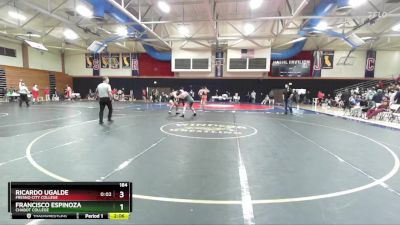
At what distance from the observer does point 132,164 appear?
13.6ft

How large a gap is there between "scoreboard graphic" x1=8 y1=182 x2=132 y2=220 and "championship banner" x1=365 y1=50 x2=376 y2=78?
2846 cm

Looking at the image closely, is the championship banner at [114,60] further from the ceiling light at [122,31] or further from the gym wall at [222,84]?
the ceiling light at [122,31]

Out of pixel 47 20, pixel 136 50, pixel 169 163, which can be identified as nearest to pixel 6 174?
pixel 169 163

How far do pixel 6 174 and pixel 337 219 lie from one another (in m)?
4.49

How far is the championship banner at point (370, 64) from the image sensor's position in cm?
→ 2349

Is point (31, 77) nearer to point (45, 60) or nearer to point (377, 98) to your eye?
point (45, 60)

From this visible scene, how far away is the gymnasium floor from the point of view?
101 inches

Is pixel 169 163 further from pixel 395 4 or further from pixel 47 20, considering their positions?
pixel 47 20

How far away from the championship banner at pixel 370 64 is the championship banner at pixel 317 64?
4566 mm

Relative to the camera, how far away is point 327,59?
79.0ft

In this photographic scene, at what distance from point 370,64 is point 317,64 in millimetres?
5107

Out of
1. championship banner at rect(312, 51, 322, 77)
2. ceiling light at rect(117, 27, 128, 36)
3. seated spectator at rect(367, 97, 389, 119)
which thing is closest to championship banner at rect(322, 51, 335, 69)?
championship banner at rect(312, 51, 322, 77)

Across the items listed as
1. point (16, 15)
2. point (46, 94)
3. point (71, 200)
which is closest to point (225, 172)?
point (71, 200)

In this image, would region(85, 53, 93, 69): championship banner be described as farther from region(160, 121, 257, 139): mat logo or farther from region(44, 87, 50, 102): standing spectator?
region(160, 121, 257, 139): mat logo
